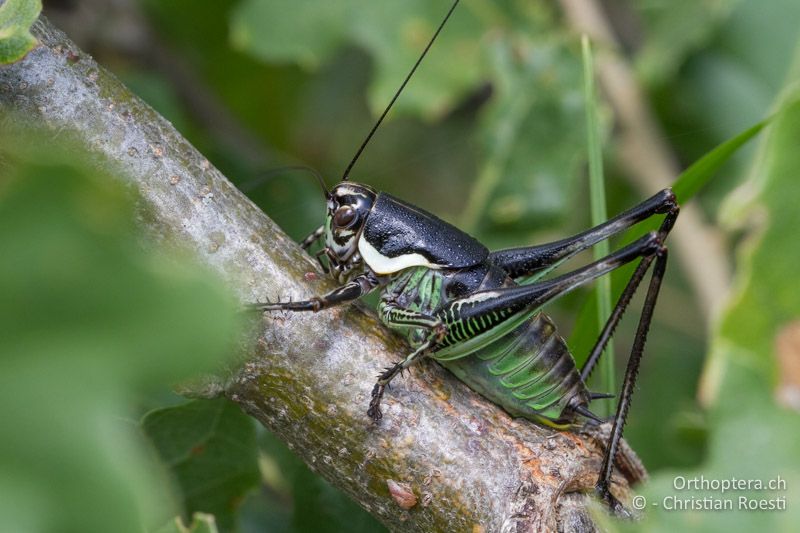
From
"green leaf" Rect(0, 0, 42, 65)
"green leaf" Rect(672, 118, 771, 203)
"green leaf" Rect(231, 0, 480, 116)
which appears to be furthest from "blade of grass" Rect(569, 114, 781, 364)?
"green leaf" Rect(231, 0, 480, 116)

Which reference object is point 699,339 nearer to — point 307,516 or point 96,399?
point 307,516

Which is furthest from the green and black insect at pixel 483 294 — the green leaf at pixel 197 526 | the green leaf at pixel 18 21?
the green leaf at pixel 18 21

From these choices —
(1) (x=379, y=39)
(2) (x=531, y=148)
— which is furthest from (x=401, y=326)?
(1) (x=379, y=39)

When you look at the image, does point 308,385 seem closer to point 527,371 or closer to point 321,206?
point 527,371

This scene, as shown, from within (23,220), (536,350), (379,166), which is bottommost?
(23,220)

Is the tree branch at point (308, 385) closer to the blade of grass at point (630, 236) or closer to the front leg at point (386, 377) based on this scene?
the front leg at point (386, 377)

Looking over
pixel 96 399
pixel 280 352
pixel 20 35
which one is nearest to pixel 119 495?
pixel 96 399

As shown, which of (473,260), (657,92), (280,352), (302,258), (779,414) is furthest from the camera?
(657,92)
